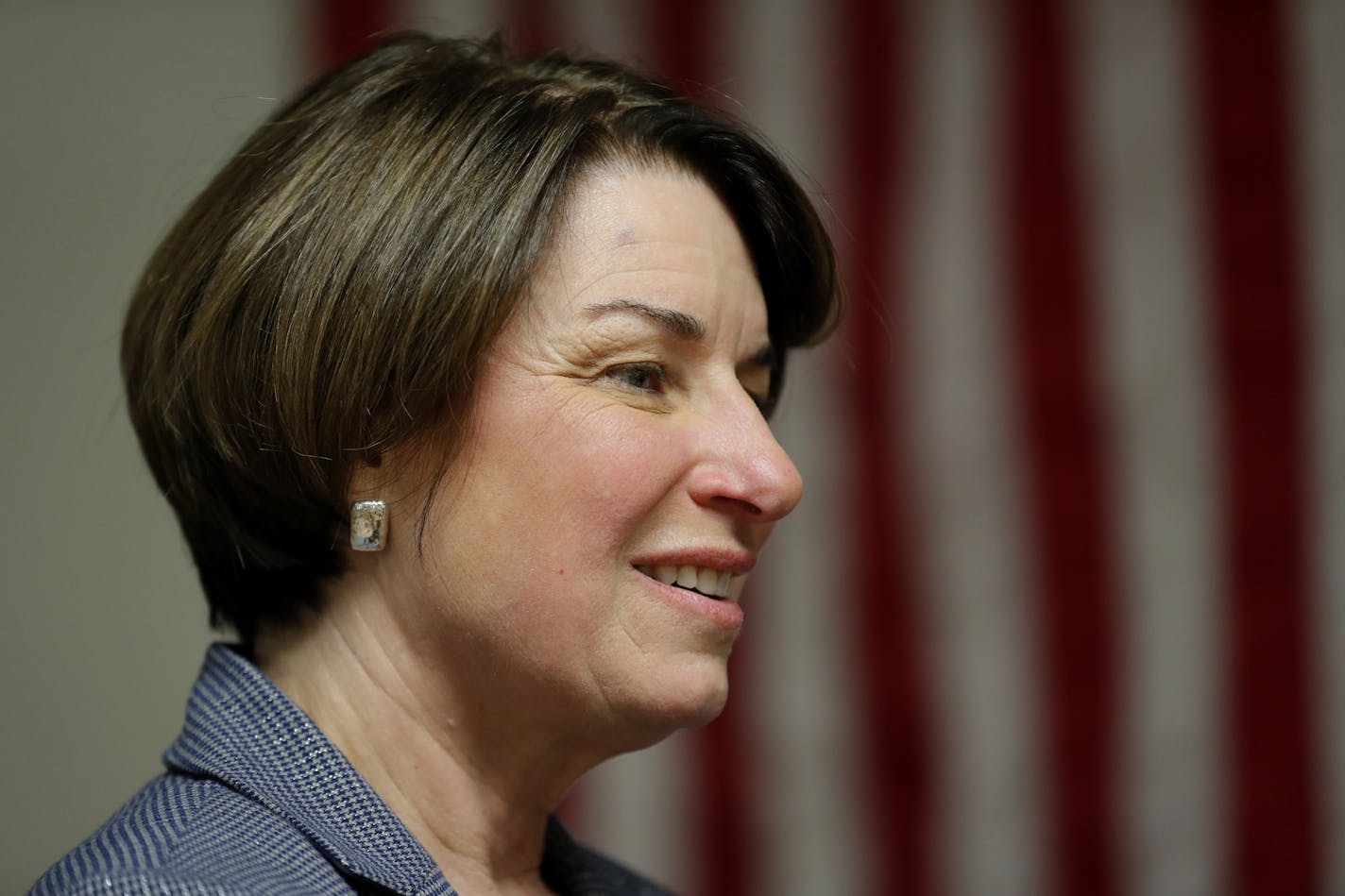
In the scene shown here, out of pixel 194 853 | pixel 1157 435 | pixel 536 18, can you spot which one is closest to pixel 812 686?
pixel 1157 435

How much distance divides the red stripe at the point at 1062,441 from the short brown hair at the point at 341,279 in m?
1.18

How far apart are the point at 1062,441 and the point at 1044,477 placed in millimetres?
65

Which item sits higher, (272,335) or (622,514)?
(272,335)

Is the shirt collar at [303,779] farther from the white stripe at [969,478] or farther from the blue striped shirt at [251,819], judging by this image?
the white stripe at [969,478]

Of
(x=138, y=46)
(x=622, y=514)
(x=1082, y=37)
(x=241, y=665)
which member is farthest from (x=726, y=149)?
(x=138, y=46)

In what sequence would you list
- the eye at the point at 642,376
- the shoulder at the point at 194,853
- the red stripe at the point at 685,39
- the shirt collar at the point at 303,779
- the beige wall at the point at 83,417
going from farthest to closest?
1. the red stripe at the point at 685,39
2. the beige wall at the point at 83,417
3. the eye at the point at 642,376
4. the shirt collar at the point at 303,779
5. the shoulder at the point at 194,853

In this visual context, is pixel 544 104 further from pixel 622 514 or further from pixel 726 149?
pixel 622 514

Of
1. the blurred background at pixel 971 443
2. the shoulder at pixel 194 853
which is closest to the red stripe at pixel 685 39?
the blurred background at pixel 971 443

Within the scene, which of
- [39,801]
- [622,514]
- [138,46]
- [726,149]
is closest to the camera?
[622,514]

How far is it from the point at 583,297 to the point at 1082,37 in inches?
59.5

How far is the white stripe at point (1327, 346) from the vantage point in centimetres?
222

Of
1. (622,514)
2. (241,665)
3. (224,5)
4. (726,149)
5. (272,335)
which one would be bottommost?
(241,665)

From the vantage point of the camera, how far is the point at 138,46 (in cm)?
228

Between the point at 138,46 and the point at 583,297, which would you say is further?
the point at 138,46
